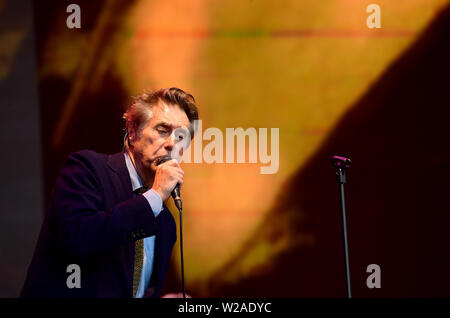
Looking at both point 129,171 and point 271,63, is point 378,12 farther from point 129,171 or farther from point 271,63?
point 129,171

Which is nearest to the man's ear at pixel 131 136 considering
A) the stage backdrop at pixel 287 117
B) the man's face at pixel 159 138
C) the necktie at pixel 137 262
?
the man's face at pixel 159 138

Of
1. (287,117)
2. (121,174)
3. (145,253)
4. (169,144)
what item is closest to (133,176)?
(121,174)

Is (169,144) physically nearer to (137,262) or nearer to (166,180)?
(166,180)

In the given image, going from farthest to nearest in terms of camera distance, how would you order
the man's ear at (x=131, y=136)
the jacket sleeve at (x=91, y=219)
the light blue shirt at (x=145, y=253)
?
the man's ear at (x=131, y=136), the light blue shirt at (x=145, y=253), the jacket sleeve at (x=91, y=219)

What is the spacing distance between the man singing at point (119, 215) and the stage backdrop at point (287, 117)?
39.8 inches

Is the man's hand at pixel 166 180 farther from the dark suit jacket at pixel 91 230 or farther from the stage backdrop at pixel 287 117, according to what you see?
the stage backdrop at pixel 287 117

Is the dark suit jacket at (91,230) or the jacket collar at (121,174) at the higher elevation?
the jacket collar at (121,174)

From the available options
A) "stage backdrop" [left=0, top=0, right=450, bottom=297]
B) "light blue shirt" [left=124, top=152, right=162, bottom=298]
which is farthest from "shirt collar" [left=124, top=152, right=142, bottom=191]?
"stage backdrop" [left=0, top=0, right=450, bottom=297]

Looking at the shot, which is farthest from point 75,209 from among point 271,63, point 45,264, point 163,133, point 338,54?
point 338,54

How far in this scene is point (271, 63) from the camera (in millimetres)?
3184

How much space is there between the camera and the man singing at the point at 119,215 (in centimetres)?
171

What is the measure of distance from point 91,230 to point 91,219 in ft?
0.14

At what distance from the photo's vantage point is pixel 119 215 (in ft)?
5.61
